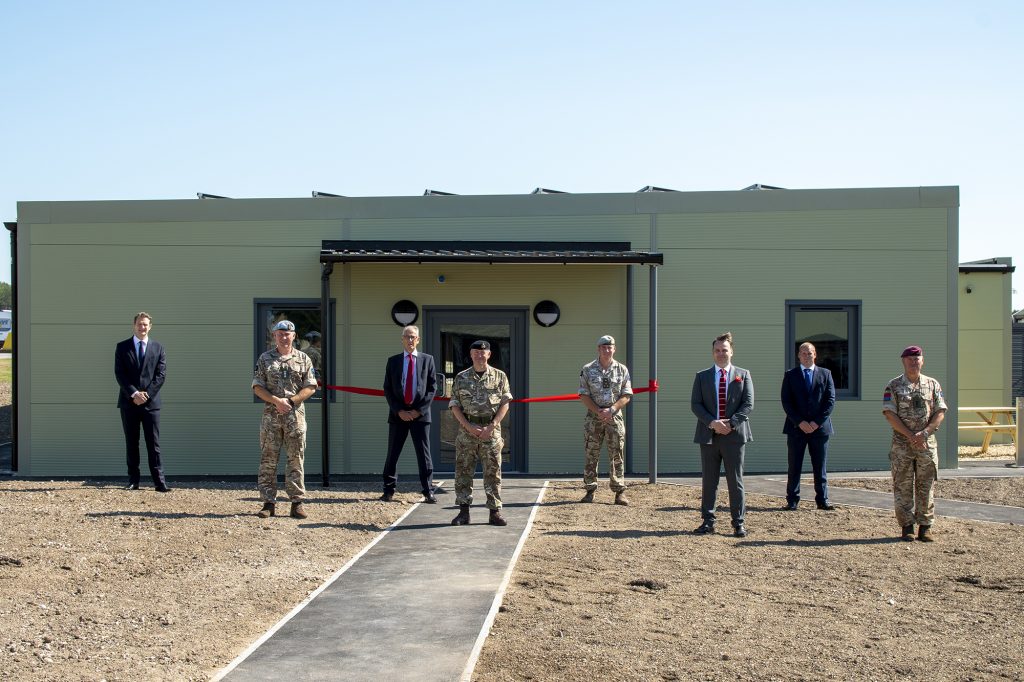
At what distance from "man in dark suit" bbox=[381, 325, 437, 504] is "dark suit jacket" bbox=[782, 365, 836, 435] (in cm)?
377

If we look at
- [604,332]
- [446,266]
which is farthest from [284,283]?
[604,332]

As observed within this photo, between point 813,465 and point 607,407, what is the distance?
2.19m

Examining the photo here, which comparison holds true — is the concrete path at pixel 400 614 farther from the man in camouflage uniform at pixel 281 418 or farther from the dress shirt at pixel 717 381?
the dress shirt at pixel 717 381

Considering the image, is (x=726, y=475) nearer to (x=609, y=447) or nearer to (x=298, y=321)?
(x=609, y=447)

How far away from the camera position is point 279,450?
1015 cm

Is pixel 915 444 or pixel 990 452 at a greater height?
pixel 915 444

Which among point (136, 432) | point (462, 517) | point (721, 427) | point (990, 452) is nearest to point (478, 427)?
point (462, 517)

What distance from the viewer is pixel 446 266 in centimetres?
1429

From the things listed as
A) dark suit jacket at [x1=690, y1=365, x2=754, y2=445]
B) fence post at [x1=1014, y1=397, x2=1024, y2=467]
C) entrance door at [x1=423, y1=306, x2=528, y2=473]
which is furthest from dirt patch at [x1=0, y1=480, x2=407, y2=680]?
fence post at [x1=1014, y1=397, x2=1024, y2=467]

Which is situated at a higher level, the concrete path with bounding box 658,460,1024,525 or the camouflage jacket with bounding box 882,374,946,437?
the camouflage jacket with bounding box 882,374,946,437

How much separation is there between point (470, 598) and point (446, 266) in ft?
26.0

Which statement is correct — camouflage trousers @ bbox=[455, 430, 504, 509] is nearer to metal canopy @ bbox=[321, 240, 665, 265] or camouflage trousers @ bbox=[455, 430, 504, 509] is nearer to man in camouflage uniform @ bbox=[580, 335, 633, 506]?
man in camouflage uniform @ bbox=[580, 335, 633, 506]

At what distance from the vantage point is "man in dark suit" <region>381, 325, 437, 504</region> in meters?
11.1

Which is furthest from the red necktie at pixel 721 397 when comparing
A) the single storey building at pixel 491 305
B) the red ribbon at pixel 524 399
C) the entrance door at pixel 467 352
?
the entrance door at pixel 467 352
